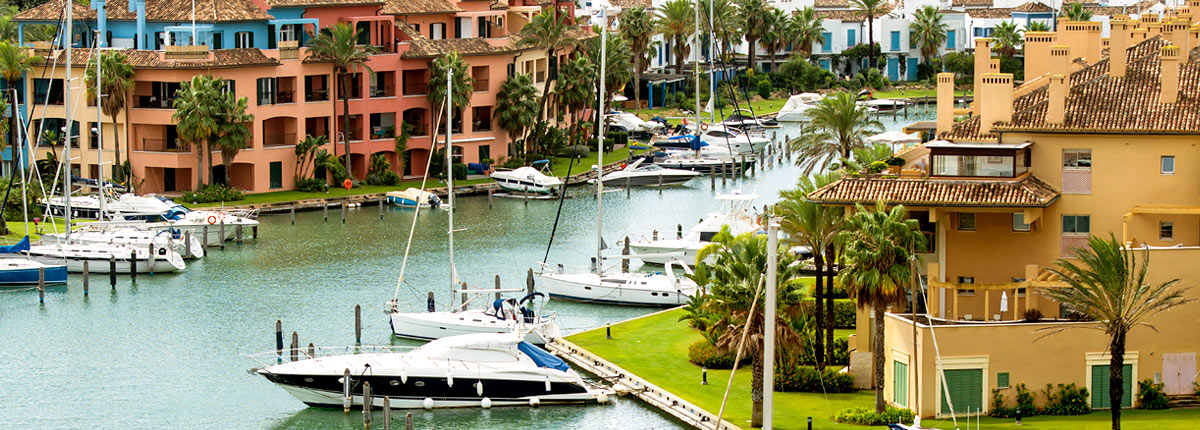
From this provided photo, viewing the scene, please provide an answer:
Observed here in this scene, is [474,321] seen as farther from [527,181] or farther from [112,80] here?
[112,80]

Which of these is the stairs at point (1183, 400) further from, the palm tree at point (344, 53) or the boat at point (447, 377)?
the palm tree at point (344, 53)

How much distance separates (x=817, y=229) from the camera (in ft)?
235

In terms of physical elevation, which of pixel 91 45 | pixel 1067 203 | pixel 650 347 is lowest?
pixel 650 347

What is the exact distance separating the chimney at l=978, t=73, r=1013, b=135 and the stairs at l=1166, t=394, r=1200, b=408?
37.0 feet

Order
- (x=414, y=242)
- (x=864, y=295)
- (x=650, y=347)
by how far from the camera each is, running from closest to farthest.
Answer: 1. (x=864, y=295)
2. (x=650, y=347)
3. (x=414, y=242)

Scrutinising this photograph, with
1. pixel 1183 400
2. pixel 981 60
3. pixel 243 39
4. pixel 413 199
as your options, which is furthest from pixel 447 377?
pixel 243 39

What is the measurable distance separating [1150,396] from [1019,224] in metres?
7.81

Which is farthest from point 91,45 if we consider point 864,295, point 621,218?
point 864,295

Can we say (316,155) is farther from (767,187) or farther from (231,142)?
(767,187)

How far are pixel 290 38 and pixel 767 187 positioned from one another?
3349cm

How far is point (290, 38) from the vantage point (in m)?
131

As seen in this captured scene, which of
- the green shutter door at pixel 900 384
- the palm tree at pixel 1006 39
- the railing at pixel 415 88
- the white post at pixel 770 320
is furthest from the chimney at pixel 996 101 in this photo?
the palm tree at pixel 1006 39

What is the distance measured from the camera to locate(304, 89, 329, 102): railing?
131500 mm

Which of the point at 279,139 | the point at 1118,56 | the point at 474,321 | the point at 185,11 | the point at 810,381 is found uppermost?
the point at 185,11
